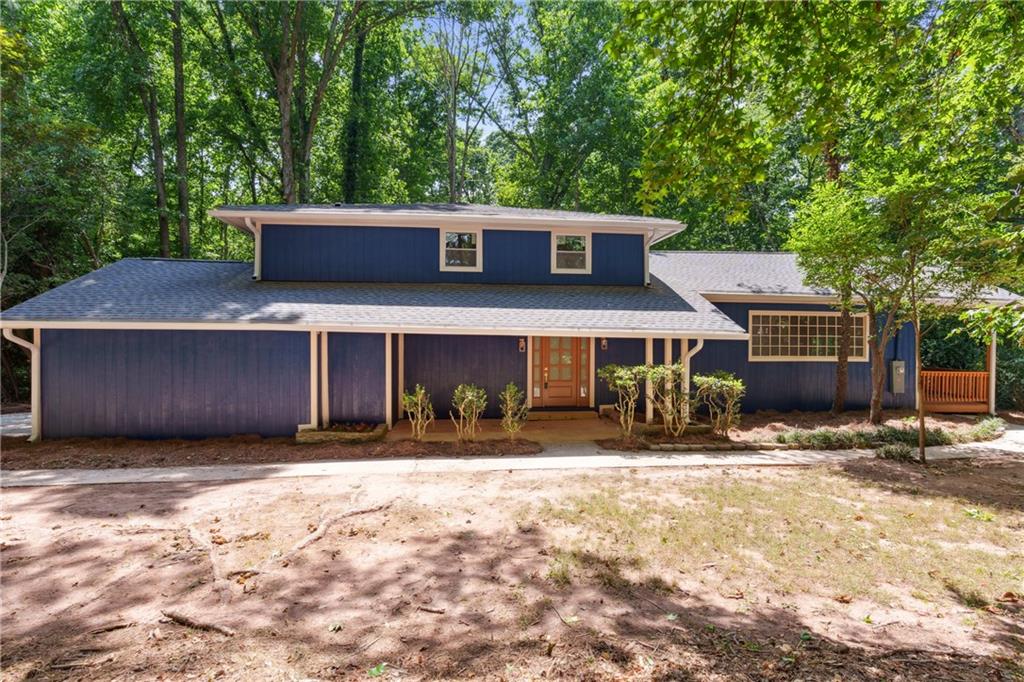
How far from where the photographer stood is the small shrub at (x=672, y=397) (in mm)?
8430

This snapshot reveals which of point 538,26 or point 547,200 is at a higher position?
point 538,26

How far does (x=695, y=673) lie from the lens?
2689mm

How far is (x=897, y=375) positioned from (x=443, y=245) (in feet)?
38.6

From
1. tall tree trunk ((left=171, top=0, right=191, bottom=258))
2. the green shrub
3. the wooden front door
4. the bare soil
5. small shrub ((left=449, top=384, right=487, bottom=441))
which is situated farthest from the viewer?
tall tree trunk ((left=171, top=0, right=191, bottom=258))

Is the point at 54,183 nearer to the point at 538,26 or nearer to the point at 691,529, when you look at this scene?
the point at 691,529

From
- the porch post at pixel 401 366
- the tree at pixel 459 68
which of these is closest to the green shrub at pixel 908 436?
the porch post at pixel 401 366

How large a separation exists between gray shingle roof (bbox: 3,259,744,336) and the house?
55mm

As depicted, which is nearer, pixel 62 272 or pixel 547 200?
pixel 62 272

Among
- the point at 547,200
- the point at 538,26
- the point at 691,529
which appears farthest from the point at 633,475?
the point at 538,26

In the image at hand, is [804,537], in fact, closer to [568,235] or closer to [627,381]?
[627,381]

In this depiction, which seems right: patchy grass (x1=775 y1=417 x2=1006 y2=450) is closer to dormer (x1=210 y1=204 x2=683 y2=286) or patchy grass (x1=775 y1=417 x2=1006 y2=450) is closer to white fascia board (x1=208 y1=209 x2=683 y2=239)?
dormer (x1=210 y1=204 x2=683 y2=286)

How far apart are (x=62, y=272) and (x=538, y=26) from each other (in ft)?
78.2

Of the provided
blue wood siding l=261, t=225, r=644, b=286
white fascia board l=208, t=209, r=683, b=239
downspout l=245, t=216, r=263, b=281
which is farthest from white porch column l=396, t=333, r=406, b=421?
downspout l=245, t=216, r=263, b=281

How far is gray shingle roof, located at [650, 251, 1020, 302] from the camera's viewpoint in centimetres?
1146
